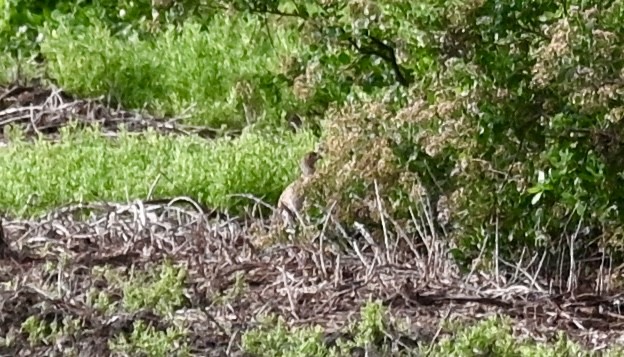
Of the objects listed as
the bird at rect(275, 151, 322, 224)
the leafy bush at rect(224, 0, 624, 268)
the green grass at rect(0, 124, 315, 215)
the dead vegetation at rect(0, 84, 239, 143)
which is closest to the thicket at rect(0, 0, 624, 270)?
the leafy bush at rect(224, 0, 624, 268)

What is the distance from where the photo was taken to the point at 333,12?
556cm

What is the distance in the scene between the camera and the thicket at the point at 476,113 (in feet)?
15.7

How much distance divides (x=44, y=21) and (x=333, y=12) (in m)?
6.08

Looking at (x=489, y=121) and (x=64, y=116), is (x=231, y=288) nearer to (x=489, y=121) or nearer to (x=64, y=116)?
(x=489, y=121)

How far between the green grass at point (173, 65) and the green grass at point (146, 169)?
1.02m

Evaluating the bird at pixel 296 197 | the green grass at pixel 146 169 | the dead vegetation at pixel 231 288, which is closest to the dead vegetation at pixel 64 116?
the green grass at pixel 146 169

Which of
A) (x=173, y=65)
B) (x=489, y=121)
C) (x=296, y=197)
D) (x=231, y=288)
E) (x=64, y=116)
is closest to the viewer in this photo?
A: (x=489, y=121)

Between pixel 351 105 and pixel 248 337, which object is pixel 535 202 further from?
pixel 248 337

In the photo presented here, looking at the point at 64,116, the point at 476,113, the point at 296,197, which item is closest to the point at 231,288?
the point at 296,197

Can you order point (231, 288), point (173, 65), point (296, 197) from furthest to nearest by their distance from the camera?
point (173, 65)
point (296, 197)
point (231, 288)

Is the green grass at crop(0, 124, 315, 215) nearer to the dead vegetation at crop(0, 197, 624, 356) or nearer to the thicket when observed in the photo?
the dead vegetation at crop(0, 197, 624, 356)

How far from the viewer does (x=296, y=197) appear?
5.89 meters

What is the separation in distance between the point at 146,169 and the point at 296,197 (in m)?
1.68

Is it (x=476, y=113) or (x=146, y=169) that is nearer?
(x=476, y=113)
